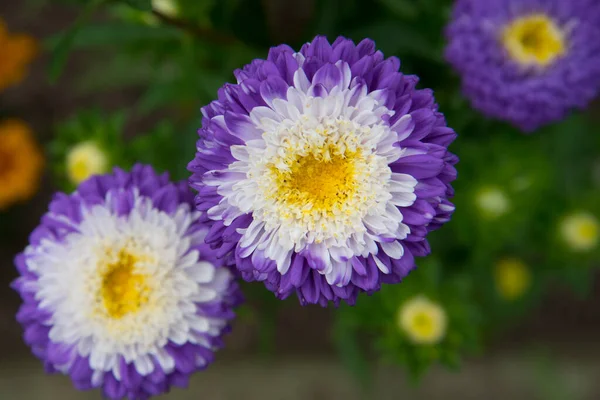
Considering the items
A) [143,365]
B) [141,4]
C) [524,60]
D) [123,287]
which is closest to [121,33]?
[141,4]

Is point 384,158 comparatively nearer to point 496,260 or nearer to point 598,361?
point 496,260

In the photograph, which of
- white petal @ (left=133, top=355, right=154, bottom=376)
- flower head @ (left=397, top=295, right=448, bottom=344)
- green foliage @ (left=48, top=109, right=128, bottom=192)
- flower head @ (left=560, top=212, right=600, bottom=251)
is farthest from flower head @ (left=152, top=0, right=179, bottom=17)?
flower head @ (left=560, top=212, right=600, bottom=251)

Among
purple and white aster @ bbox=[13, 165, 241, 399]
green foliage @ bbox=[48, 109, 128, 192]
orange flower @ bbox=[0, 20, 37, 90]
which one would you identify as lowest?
purple and white aster @ bbox=[13, 165, 241, 399]

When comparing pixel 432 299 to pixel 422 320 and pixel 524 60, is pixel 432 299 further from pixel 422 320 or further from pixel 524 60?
pixel 524 60

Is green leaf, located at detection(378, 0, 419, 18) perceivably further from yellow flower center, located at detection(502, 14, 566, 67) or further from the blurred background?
yellow flower center, located at detection(502, 14, 566, 67)

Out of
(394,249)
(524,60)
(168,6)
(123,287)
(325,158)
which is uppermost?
(524,60)

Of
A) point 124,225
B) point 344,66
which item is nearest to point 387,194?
point 344,66

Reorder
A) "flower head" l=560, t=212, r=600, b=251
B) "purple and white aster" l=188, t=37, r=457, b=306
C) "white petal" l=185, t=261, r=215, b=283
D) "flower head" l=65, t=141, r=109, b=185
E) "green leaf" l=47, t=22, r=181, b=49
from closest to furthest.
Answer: "purple and white aster" l=188, t=37, r=457, b=306, "white petal" l=185, t=261, r=215, b=283, "green leaf" l=47, t=22, r=181, b=49, "flower head" l=65, t=141, r=109, b=185, "flower head" l=560, t=212, r=600, b=251
